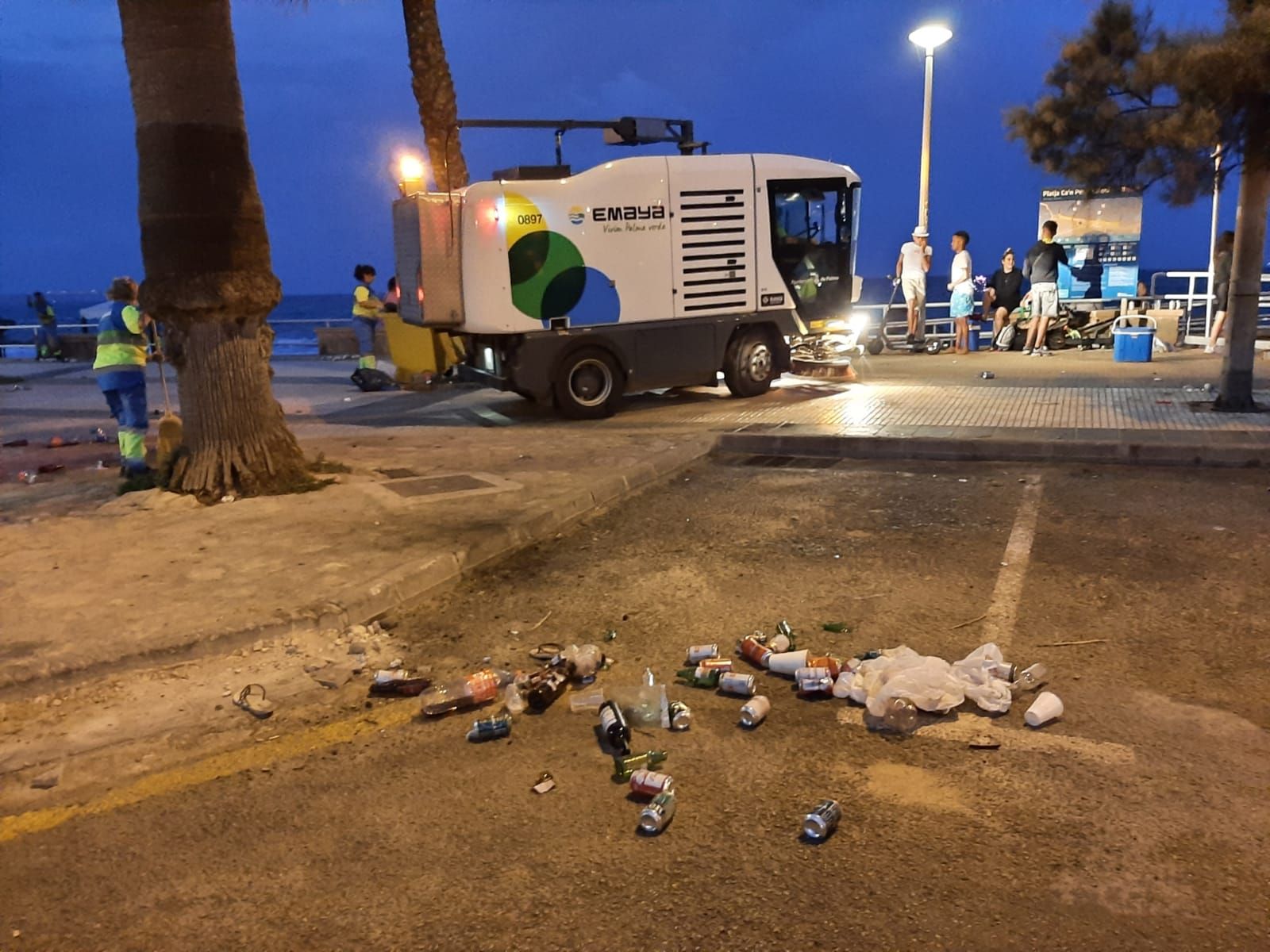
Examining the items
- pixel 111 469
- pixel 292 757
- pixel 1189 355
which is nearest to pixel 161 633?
pixel 292 757

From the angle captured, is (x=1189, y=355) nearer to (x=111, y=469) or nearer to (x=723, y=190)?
(x=723, y=190)

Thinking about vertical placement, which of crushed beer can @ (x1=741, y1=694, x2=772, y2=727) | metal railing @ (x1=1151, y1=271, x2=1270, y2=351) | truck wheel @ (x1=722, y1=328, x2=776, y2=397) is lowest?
crushed beer can @ (x1=741, y1=694, x2=772, y2=727)

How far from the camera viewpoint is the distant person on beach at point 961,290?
16.9 meters

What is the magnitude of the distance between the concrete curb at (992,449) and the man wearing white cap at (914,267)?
29.6 ft

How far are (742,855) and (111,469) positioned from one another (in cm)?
835

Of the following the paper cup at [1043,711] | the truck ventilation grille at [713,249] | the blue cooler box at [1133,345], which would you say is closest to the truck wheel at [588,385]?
the truck ventilation grille at [713,249]

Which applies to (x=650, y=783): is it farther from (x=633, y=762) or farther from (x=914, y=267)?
(x=914, y=267)

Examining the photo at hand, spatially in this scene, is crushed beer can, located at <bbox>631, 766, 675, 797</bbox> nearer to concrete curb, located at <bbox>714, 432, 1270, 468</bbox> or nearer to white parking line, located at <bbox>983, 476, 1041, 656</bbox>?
white parking line, located at <bbox>983, 476, 1041, 656</bbox>

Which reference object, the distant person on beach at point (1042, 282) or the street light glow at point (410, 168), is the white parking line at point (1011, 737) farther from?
the distant person on beach at point (1042, 282)

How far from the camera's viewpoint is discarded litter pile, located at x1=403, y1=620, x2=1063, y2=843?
4082 millimetres

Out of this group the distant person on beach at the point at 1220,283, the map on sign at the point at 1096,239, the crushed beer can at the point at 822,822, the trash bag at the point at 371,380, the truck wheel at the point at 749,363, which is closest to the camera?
the crushed beer can at the point at 822,822

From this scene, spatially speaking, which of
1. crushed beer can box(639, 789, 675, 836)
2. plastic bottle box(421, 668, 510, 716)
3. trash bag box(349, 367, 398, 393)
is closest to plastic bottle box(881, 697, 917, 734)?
crushed beer can box(639, 789, 675, 836)

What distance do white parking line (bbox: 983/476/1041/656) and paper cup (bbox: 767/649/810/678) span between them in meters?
1.02

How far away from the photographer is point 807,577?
5973mm
